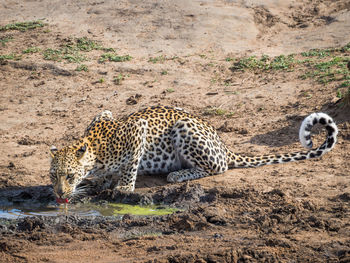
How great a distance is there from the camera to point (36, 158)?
34.5 feet

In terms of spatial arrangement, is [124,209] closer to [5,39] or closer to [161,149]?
[161,149]

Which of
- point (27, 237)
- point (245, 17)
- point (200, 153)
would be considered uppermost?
point (245, 17)

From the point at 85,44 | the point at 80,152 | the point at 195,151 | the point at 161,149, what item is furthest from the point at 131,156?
the point at 85,44

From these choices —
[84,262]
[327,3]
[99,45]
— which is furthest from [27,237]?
[327,3]

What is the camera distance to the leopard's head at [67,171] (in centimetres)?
793

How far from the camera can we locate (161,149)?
936 centimetres

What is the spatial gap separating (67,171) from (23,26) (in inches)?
412

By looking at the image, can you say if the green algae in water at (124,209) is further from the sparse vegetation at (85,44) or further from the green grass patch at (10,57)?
the green grass patch at (10,57)

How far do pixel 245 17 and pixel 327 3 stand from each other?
292 cm

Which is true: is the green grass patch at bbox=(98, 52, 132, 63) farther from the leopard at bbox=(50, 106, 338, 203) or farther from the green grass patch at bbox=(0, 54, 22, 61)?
the leopard at bbox=(50, 106, 338, 203)

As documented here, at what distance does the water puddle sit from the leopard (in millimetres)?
293

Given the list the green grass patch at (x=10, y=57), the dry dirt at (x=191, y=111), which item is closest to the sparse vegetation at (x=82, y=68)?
the dry dirt at (x=191, y=111)

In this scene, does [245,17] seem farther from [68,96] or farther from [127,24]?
[68,96]

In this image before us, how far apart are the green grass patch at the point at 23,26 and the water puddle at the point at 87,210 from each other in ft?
32.5
